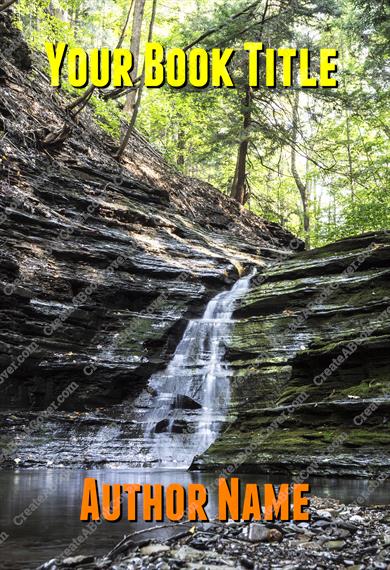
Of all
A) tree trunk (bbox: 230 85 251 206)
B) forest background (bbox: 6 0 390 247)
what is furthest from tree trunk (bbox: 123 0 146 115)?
tree trunk (bbox: 230 85 251 206)

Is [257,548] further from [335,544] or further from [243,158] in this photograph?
[243,158]

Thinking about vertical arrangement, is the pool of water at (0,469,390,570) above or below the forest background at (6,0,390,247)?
below

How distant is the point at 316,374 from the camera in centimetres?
938

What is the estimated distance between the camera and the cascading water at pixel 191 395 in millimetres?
9883

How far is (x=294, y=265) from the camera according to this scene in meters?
15.5

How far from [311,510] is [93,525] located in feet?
5.75

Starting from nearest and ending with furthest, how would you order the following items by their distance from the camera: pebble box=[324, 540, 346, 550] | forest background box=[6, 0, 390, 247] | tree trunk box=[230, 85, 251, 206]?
pebble box=[324, 540, 346, 550], forest background box=[6, 0, 390, 247], tree trunk box=[230, 85, 251, 206]

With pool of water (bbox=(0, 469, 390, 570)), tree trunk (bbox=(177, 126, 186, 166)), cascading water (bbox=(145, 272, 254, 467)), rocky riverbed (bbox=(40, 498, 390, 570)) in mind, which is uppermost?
tree trunk (bbox=(177, 126, 186, 166))

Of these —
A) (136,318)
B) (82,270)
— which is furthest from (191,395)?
(82,270)

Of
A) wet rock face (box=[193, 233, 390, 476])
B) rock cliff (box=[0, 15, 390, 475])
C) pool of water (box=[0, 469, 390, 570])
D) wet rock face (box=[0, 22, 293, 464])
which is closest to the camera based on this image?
pool of water (box=[0, 469, 390, 570])

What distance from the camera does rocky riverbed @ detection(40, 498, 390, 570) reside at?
121 inches

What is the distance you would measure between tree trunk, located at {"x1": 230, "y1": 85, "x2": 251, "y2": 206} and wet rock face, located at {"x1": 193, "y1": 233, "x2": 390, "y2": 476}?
30.8ft

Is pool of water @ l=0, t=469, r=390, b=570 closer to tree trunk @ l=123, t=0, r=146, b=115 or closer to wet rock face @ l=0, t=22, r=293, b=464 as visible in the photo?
wet rock face @ l=0, t=22, r=293, b=464

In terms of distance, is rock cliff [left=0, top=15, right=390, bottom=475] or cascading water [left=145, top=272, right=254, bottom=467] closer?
rock cliff [left=0, top=15, right=390, bottom=475]
